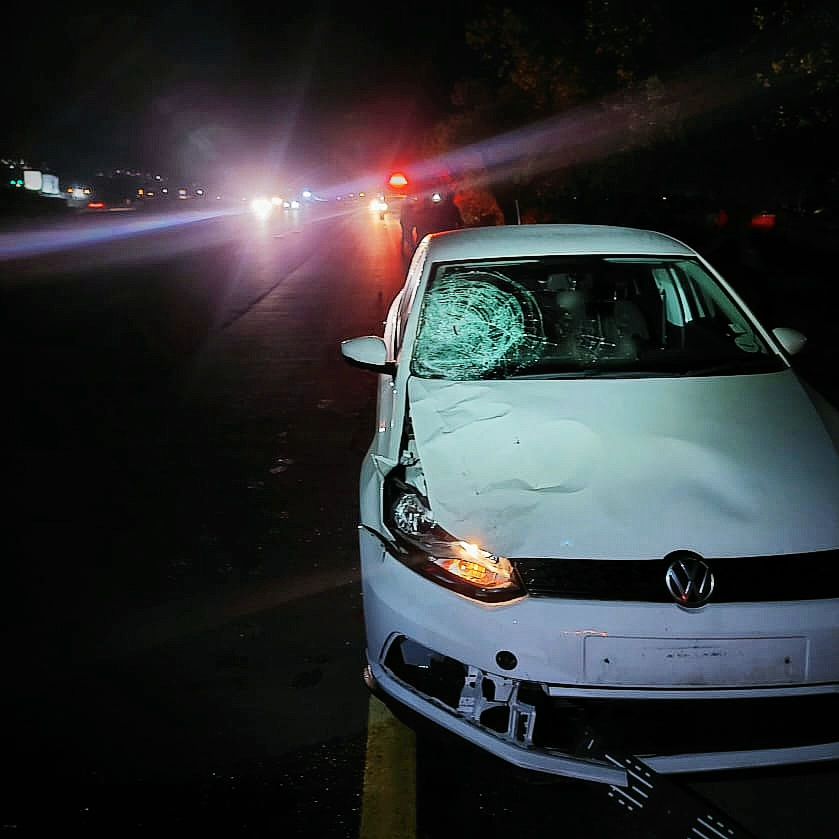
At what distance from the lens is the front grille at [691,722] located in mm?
2891

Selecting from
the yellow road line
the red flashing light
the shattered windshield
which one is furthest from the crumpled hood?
the red flashing light

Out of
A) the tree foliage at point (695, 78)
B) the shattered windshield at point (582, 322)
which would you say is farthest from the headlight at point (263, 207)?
the shattered windshield at point (582, 322)

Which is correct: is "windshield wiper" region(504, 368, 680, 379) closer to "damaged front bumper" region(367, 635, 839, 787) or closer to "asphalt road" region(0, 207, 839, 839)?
"asphalt road" region(0, 207, 839, 839)

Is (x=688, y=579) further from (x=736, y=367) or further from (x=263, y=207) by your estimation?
(x=263, y=207)

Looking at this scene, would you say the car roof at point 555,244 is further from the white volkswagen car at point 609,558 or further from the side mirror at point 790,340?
the white volkswagen car at point 609,558

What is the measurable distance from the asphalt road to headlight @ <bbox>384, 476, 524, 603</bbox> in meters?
0.47

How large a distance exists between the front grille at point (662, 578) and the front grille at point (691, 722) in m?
0.29

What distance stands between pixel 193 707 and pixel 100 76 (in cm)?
6592

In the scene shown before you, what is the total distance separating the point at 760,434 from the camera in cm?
371

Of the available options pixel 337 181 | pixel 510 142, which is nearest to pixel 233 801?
pixel 510 142

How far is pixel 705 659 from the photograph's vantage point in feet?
9.58

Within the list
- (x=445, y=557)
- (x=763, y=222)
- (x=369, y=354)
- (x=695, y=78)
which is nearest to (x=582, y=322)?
(x=369, y=354)

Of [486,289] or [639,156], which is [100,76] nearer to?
[639,156]

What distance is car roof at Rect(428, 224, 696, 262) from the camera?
4.96 metres
